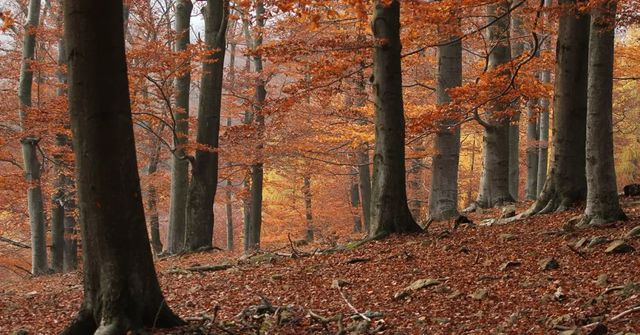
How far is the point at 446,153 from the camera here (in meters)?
13.1

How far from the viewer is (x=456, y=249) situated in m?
8.64

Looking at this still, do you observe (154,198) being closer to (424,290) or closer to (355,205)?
(355,205)

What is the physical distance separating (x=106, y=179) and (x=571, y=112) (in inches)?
308

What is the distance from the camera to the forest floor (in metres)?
5.34

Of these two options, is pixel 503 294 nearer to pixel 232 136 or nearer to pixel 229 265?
pixel 229 265

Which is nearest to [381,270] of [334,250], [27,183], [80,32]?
[334,250]

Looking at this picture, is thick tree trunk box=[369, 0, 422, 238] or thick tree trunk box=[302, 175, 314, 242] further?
thick tree trunk box=[302, 175, 314, 242]

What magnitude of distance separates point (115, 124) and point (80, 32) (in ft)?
2.49

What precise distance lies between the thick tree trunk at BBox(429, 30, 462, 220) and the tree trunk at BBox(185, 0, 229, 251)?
4.76 m

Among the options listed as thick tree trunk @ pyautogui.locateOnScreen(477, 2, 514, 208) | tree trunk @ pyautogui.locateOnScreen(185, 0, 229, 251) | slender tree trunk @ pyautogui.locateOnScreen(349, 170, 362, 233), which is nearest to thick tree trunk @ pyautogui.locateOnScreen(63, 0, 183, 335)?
tree trunk @ pyautogui.locateOnScreen(185, 0, 229, 251)

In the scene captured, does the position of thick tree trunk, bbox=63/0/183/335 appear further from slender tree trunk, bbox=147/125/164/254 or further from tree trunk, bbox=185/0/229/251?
slender tree trunk, bbox=147/125/164/254

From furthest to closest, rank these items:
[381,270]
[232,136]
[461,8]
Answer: [232,136] < [461,8] < [381,270]

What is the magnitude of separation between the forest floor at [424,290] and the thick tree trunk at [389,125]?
476 millimetres

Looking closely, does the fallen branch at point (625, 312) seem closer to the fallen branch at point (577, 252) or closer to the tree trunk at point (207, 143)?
the fallen branch at point (577, 252)
